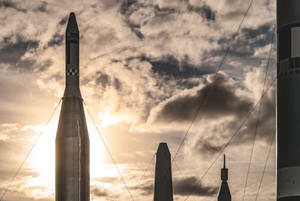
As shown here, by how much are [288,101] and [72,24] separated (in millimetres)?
23537

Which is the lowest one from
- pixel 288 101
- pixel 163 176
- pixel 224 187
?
pixel 163 176

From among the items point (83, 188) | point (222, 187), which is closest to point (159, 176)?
point (83, 188)

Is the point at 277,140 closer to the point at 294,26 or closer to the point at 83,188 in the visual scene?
the point at 294,26

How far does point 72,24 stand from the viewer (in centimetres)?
5569

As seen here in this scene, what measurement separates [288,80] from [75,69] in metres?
21.5

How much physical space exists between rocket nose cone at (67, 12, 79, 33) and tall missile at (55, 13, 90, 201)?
158cm

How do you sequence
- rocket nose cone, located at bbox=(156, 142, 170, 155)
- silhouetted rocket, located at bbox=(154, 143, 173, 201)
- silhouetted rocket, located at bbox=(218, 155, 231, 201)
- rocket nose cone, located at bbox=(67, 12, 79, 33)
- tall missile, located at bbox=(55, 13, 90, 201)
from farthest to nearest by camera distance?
silhouetted rocket, located at bbox=(218, 155, 231, 201), rocket nose cone, located at bbox=(156, 142, 170, 155), silhouetted rocket, located at bbox=(154, 143, 173, 201), rocket nose cone, located at bbox=(67, 12, 79, 33), tall missile, located at bbox=(55, 13, 90, 201)

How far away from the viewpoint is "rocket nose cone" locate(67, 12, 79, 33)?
55.3 meters

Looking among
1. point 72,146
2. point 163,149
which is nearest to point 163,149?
point 163,149

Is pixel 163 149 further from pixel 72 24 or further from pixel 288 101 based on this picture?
pixel 288 101

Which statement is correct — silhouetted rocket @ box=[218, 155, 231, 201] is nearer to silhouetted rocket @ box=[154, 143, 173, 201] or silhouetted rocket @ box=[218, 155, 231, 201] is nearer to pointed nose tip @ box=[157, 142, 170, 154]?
silhouetted rocket @ box=[154, 143, 173, 201]

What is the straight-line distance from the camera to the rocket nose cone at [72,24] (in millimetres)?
55312

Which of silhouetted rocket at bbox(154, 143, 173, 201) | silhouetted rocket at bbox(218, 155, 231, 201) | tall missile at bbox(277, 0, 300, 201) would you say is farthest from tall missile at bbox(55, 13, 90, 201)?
silhouetted rocket at bbox(218, 155, 231, 201)

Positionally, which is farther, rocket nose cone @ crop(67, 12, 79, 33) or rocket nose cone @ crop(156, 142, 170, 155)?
rocket nose cone @ crop(156, 142, 170, 155)
